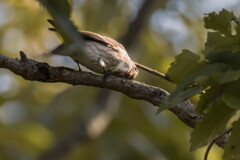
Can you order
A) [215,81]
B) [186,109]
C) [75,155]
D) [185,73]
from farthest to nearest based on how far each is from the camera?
1. [75,155]
2. [186,109]
3. [185,73]
4. [215,81]

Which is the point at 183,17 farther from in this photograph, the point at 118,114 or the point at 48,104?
the point at 48,104

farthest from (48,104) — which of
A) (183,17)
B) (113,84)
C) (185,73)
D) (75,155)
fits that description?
(185,73)

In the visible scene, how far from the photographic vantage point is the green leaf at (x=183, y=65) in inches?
94.0

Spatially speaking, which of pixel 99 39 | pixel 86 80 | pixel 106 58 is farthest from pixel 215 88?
pixel 99 39

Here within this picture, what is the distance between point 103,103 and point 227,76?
19.4ft

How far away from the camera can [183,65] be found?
7.99 ft

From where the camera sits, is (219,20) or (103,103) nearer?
(219,20)

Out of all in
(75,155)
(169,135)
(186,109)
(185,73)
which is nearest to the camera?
(185,73)

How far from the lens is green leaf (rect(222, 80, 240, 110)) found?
6.68 feet

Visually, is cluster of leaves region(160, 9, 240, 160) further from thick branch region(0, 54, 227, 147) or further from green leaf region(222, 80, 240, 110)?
thick branch region(0, 54, 227, 147)

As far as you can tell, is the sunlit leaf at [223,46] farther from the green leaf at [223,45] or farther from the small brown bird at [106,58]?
the small brown bird at [106,58]

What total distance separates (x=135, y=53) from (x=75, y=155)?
1508 mm

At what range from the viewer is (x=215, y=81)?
2096 millimetres

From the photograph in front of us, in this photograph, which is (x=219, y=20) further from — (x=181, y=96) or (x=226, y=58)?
(x=181, y=96)
